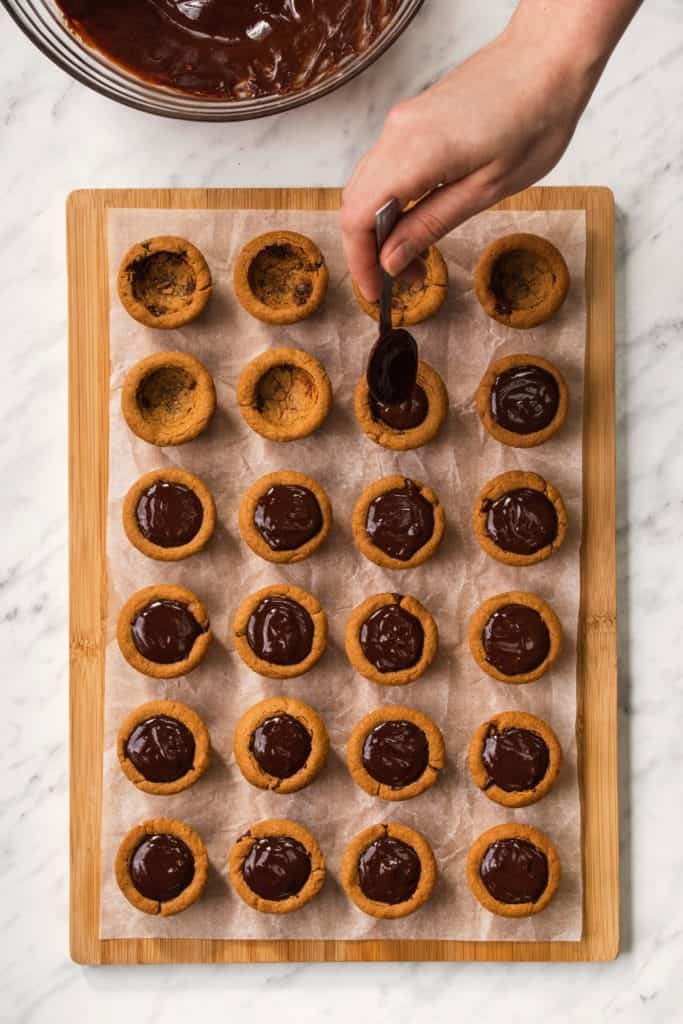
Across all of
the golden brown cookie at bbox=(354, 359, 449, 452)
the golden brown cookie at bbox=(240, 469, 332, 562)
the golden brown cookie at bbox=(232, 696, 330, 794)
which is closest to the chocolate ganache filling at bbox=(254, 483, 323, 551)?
the golden brown cookie at bbox=(240, 469, 332, 562)

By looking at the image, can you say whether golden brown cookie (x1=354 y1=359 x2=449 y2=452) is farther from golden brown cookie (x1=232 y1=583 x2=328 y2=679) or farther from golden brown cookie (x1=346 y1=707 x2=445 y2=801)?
golden brown cookie (x1=346 y1=707 x2=445 y2=801)

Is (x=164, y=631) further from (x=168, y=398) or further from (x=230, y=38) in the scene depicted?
(x=230, y=38)

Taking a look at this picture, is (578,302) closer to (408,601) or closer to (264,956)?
(408,601)

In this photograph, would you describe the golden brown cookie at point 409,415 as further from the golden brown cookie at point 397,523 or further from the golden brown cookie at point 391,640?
the golden brown cookie at point 391,640

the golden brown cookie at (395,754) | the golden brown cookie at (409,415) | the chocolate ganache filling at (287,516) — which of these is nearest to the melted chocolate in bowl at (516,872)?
the golden brown cookie at (395,754)

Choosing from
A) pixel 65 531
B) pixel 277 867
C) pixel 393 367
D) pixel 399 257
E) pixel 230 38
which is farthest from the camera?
pixel 65 531

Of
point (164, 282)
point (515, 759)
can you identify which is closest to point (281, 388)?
point (164, 282)
